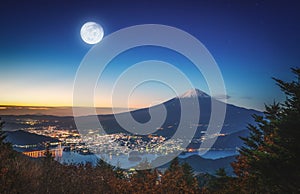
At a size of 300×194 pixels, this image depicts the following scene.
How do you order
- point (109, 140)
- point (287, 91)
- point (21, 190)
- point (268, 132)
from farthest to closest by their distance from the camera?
point (109, 140), point (268, 132), point (287, 91), point (21, 190)

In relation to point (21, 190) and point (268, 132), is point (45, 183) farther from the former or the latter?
point (268, 132)

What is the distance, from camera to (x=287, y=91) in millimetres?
9648

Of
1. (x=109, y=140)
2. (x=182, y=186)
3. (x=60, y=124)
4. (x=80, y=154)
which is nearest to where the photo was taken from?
(x=182, y=186)

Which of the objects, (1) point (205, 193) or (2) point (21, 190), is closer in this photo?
(2) point (21, 190)

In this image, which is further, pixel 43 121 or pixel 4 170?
pixel 43 121

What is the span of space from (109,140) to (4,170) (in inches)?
3855

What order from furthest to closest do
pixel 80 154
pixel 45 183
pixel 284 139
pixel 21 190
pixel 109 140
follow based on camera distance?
1. pixel 109 140
2. pixel 80 154
3. pixel 284 139
4. pixel 45 183
5. pixel 21 190

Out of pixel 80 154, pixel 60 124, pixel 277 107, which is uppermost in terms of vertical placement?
pixel 277 107

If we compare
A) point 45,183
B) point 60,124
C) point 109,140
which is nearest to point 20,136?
point 60,124

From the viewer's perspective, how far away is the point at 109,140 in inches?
4065

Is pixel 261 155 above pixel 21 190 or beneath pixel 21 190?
above

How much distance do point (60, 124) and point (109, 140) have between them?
25.9 m

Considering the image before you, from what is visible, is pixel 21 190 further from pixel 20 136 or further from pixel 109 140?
pixel 20 136

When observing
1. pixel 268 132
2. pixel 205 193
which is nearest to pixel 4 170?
pixel 205 193
